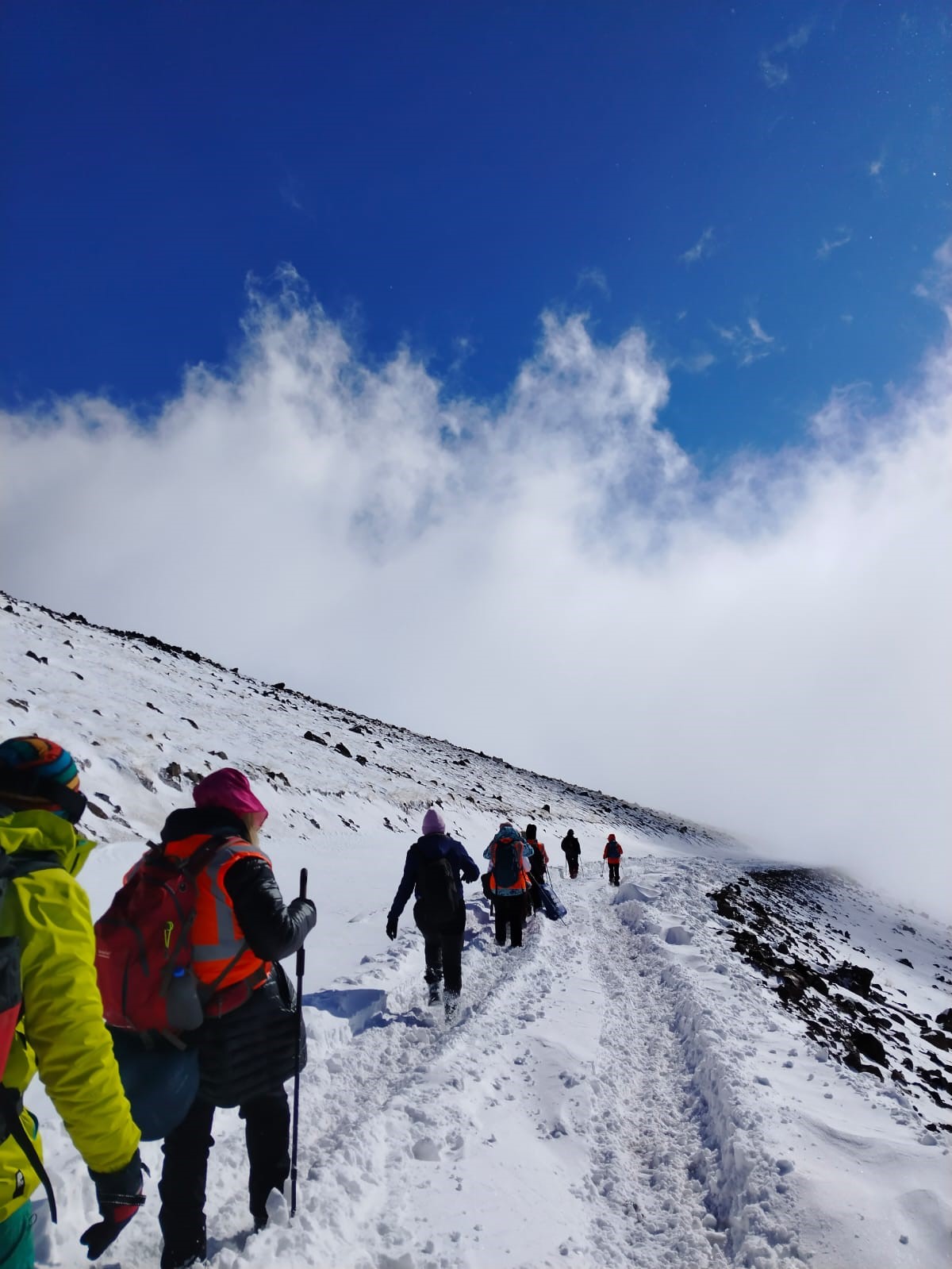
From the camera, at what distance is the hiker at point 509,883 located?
1119 centimetres

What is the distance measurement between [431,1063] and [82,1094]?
4.92 metres

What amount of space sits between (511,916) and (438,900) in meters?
4.06

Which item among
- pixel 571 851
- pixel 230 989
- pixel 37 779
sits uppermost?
pixel 37 779

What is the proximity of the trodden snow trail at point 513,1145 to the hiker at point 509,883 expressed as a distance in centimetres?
261

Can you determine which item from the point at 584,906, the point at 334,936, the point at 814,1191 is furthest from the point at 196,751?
the point at 814,1191

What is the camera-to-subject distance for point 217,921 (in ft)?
10.4

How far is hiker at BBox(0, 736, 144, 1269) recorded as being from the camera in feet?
6.14

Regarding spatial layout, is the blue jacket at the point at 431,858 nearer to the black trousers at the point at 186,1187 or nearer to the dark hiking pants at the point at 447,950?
the dark hiking pants at the point at 447,950

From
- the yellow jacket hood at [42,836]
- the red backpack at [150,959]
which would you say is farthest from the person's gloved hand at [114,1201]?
the yellow jacket hood at [42,836]

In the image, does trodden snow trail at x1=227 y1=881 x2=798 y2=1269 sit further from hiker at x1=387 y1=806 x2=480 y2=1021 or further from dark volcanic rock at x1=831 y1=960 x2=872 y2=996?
dark volcanic rock at x1=831 y1=960 x2=872 y2=996

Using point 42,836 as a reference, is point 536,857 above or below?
below

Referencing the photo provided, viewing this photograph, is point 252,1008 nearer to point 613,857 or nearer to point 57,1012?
point 57,1012

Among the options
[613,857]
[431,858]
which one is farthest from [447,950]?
[613,857]

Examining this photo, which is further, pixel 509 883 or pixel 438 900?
pixel 509 883
